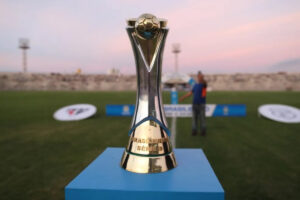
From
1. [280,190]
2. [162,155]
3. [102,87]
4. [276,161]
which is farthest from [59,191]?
[102,87]

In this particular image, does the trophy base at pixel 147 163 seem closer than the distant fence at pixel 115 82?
Yes

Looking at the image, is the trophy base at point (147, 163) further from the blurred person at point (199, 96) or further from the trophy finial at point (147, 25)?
the blurred person at point (199, 96)

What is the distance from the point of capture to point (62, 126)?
7.24m

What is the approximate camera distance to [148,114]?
5.96ft

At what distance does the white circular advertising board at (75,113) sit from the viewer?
27.6 ft

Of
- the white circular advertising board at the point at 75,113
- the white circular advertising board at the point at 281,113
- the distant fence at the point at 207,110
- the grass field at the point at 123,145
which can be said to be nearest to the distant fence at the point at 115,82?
the distant fence at the point at 207,110

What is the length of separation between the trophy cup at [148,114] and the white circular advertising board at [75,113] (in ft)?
23.0


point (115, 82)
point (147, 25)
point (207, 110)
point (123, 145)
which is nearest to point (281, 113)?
point (207, 110)

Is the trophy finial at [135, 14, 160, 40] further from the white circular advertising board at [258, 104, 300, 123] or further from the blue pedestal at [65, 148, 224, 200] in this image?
the white circular advertising board at [258, 104, 300, 123]

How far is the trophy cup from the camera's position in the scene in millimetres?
1730

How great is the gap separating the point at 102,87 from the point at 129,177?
50370 mm

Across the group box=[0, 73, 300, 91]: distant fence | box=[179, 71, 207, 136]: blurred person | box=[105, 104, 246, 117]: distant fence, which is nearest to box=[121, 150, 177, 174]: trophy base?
box=[179, 71, 207, 136]: blurred person

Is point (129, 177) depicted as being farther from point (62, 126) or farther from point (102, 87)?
point (102, 87)

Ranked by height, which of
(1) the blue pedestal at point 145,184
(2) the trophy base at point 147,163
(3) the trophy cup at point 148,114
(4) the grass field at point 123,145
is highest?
(3) the trophy cup at point 148,114
